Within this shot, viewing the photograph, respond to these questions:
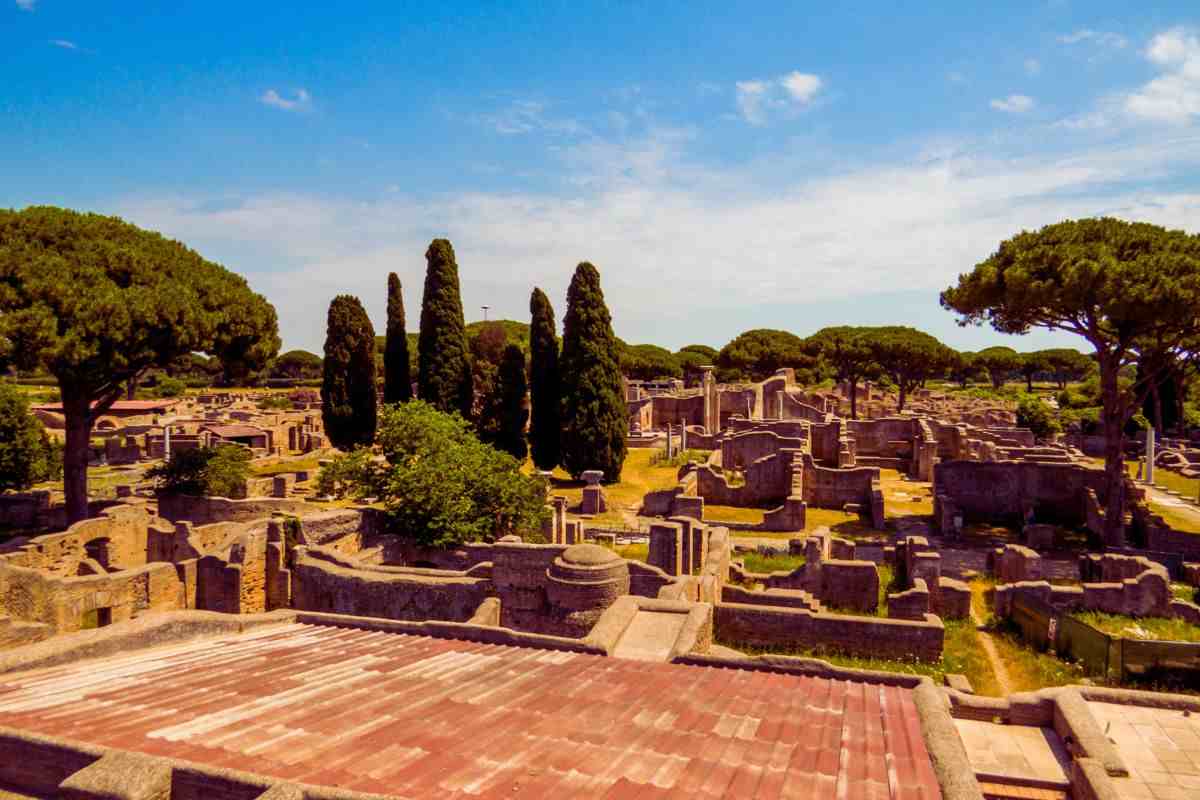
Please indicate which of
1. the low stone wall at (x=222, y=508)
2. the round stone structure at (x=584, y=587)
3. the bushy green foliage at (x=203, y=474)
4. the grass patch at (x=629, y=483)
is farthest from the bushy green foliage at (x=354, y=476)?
the round stone structure at (x=584, y=587)

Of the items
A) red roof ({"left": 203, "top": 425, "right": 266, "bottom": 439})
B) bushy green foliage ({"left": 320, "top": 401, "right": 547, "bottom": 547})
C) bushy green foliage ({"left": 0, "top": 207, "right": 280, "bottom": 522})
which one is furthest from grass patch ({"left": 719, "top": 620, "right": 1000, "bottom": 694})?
red roof ({"left": 203, "top": 425, "right": 266, "bottom": 439})

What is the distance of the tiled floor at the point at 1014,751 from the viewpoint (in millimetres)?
7586

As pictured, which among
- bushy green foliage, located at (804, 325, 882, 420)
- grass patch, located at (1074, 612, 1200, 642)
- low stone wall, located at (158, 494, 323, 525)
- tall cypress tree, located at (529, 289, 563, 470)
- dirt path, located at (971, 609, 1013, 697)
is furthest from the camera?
bushy green foliage, located at (804, 325, 882, 420)

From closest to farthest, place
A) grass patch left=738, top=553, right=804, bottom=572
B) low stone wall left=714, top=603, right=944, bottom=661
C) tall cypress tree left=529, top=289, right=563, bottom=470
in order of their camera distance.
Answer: low stone wall left=714, top=603, right=944, bottom=661
grass patch left=738, top=553, right=804, bottom=572
tall cypress tree left=529, top=289, right=563, bottom=470

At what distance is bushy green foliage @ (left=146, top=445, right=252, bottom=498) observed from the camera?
26.3 m

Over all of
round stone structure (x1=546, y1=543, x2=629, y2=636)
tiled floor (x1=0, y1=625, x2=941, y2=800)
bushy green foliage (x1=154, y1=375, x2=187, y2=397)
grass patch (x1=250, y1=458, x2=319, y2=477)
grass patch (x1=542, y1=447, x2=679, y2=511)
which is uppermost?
bushy green foliage (x1=154, y1=375, x2=187, y2=397)

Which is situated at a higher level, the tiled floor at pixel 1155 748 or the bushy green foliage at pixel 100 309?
the bushy green foliage at pixel 100 309

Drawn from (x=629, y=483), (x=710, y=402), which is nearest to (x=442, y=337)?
(x=629, y=483)

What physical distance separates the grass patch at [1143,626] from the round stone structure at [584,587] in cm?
1141

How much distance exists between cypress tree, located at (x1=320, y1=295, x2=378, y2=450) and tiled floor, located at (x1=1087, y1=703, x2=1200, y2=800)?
41076mm

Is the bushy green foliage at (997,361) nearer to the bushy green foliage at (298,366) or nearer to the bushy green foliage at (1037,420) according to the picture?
the bushy green foliage at (1037,420)

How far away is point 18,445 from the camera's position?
27.6 metres

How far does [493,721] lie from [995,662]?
12.7 m

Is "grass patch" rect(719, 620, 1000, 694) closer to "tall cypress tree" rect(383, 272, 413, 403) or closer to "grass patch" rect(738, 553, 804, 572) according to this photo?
"grass patch" rect(738, 553, 804, 572)
